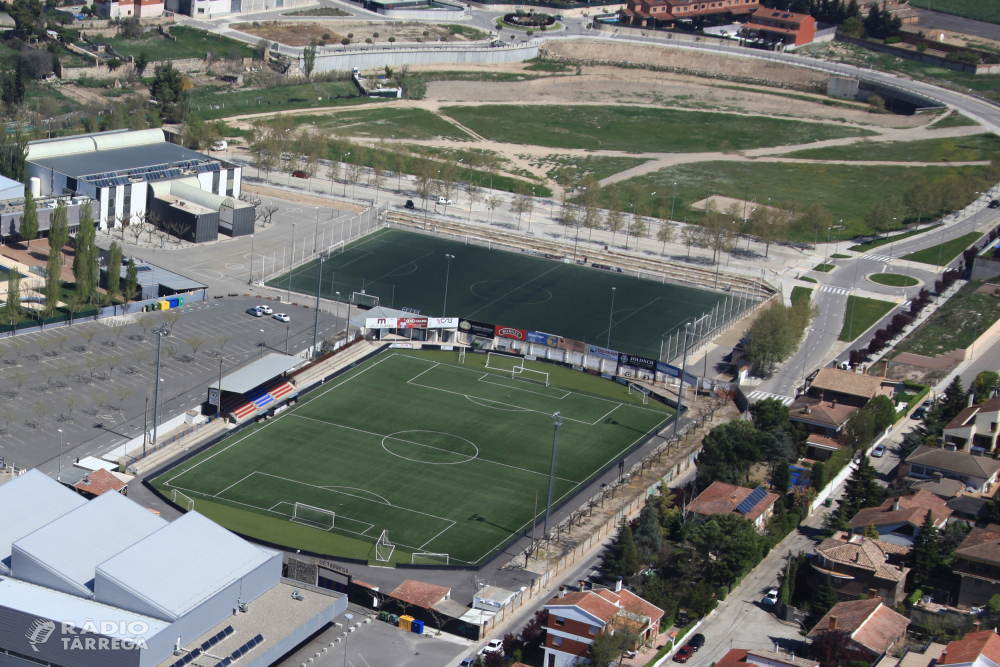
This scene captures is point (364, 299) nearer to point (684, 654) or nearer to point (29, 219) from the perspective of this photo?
point (29, 219)

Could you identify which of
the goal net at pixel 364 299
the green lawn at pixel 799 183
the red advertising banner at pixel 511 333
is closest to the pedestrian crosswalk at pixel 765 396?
the red advertising banner at pixel 511 333

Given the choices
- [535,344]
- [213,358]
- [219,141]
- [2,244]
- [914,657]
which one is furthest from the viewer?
[219,141]

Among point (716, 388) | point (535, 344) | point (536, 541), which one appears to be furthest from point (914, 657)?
point (535, 344)

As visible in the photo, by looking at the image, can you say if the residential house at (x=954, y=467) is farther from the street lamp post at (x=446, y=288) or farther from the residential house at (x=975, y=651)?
the street lamp post at (x=446, y=288)

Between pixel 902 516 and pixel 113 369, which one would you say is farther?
pixel 113 369

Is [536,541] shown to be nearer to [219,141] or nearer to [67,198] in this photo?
[67,198]

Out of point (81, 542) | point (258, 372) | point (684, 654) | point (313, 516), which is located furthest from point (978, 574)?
point (258, 372)
